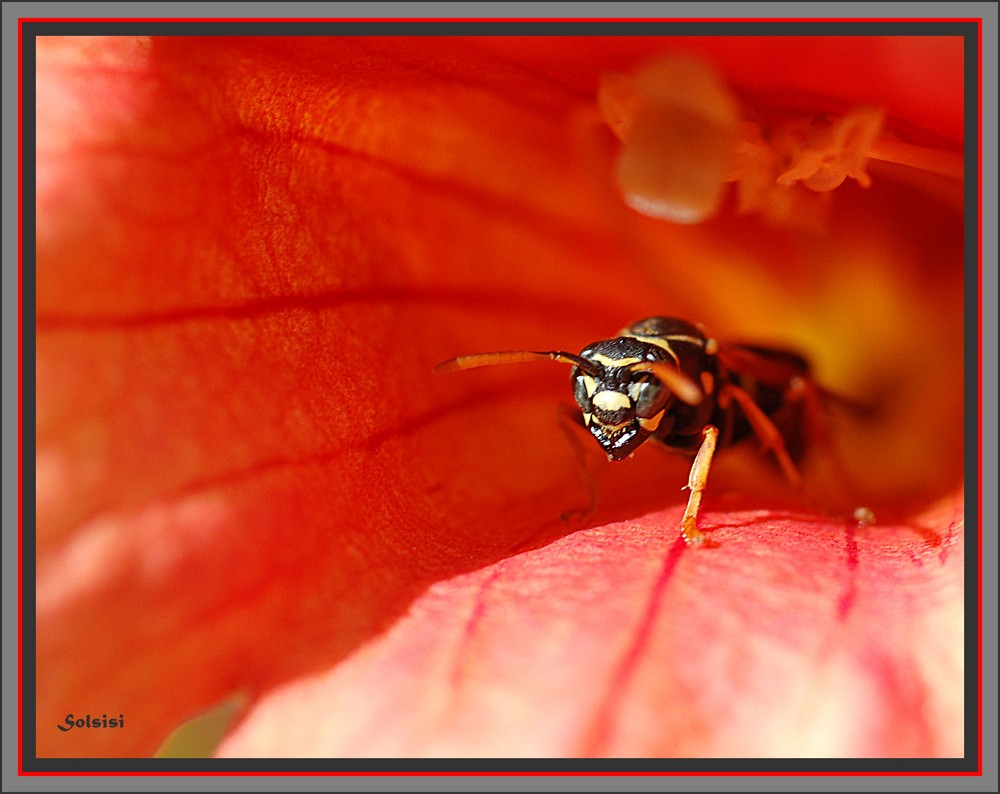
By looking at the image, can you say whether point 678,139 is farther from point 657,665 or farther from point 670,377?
point 657,665

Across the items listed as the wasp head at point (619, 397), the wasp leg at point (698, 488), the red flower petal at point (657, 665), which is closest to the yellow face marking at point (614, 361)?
the wasp head at point (619, 397)

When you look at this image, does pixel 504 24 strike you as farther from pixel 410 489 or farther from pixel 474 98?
pixel 410 489

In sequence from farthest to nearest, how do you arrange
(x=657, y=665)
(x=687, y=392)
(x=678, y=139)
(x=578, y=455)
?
(x=578, y=455) < (x=687, y=392) < (x=678, y=139) < (x=657, y=665)

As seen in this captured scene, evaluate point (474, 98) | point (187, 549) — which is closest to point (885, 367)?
point (474, 98)

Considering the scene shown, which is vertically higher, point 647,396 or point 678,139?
point 678,139

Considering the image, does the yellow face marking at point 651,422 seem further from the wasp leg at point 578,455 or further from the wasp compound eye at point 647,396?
the wasp leg at point 578,455

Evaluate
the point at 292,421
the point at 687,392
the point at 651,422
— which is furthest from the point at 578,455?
the point at 292,421

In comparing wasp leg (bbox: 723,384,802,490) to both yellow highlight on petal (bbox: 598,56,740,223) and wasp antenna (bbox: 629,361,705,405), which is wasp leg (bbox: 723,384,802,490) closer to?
wasp antenna (bbox: 629,361,705,405)

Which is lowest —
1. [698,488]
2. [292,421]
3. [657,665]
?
[657,665]
